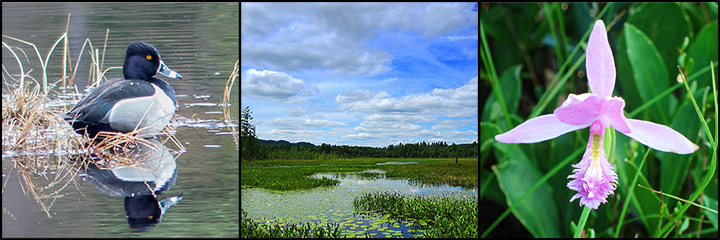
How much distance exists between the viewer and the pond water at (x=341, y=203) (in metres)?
1.42

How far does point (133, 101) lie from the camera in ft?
4.26

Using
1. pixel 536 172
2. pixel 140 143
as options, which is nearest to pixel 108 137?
pixel 140 143

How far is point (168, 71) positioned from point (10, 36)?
0.69 m

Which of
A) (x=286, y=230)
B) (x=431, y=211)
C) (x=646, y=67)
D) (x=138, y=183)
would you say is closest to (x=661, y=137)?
(x=646, y=67)

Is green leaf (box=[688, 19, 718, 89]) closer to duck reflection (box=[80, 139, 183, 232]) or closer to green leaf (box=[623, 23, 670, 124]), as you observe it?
green leaf (box=[623, 23, 670, 124])

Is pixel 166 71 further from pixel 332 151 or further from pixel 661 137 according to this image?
pixel 661 137

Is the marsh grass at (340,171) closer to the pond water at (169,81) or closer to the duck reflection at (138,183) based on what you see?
the pond water at (169,81)

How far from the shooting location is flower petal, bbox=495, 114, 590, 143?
0.53 m

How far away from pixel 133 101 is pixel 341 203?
2.78ft

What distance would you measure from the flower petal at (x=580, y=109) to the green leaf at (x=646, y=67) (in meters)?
0.89

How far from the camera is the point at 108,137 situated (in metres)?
1.29

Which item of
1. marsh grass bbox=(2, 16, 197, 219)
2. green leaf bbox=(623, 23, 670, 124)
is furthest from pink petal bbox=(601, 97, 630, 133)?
marsh grass bbox=(2, 16, 197, 219)

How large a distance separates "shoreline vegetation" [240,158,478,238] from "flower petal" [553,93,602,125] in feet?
3.17

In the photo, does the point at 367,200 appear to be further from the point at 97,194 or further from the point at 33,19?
the point at 33,19
